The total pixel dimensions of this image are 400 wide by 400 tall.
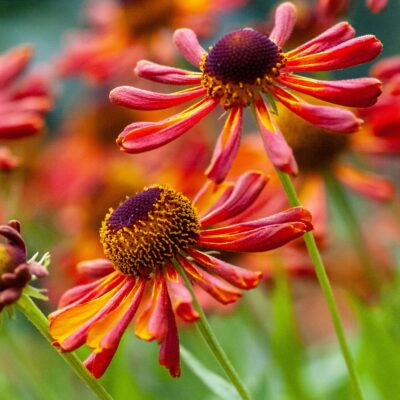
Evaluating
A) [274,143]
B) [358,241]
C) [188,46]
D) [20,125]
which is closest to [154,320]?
[274,143]

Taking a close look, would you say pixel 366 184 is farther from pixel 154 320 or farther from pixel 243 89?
pixel 154 320

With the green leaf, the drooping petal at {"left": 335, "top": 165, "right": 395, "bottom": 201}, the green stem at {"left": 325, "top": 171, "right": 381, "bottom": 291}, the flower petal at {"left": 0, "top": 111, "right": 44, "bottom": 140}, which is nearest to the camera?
the green leaf

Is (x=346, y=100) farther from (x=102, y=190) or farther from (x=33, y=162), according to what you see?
(x=33, y=162)

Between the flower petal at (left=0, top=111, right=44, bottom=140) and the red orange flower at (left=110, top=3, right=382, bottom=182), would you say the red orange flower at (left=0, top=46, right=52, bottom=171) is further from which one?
the red orange flower at (left=110, top=3, right=382, bottom=182)

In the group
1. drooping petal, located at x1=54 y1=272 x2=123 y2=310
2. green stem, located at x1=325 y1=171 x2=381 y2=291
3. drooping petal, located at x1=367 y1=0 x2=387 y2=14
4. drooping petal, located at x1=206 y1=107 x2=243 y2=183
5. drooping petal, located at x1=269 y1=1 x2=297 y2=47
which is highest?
drooping petal, located at x1=269 y1=1 x2=297 y2=47

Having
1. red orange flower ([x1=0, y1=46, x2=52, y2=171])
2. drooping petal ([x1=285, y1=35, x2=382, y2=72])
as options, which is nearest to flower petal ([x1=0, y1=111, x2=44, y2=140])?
red orange flower ([x1=0, y1=46, x2=52, y2=171])

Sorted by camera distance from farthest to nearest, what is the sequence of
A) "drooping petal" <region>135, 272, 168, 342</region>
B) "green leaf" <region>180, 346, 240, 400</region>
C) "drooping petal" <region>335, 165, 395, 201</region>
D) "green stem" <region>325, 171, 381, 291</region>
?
"drooping petal" <region>335, 165, 395, 201</region> < "green stem" <region>325, 171, 381, 291</region> < "green leaf" <region>180, 346, 240, 400</region> < "drooping petal" <region>135, 272, 168, 342</region>

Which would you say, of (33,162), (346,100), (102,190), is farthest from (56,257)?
(346,100)
